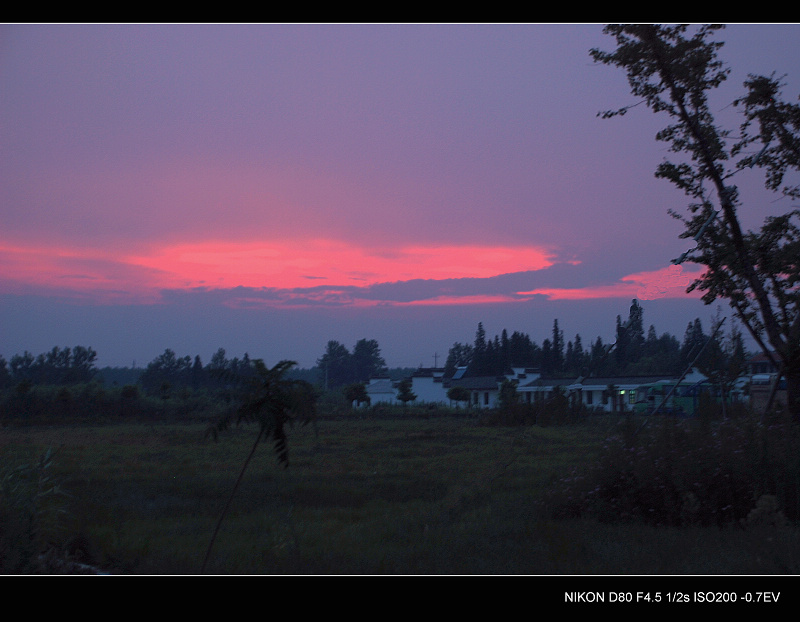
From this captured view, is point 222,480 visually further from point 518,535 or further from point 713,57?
point 713,57

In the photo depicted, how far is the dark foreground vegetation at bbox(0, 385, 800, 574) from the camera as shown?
7027 mm

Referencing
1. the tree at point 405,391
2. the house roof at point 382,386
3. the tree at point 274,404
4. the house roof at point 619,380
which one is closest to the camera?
the tree at point 274,404

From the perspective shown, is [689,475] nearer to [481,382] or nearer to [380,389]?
[481,382]

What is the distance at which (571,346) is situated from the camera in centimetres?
1947

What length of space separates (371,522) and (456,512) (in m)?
1.54

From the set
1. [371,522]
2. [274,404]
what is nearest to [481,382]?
[371,522]

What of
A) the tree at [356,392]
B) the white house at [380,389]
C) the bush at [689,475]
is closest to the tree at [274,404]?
the bush at [689,475]

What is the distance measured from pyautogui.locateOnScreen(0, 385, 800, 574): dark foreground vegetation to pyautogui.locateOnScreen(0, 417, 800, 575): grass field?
4cm

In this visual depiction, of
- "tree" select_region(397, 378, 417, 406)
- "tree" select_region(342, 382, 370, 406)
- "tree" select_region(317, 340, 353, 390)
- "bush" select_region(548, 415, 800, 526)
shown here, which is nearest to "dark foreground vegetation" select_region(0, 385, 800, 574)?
"bush" select_region(548, 415, 800, 526)

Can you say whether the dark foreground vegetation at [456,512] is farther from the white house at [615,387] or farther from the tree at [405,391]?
the tree at [405,391]

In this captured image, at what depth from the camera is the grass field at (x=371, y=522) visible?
7047 mm

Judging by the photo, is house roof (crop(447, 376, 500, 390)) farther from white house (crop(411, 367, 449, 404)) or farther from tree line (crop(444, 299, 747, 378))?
white house (crop(411, 367, 449, 404))

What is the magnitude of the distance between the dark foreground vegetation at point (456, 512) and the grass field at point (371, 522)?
0.04m

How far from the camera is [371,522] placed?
970cm
